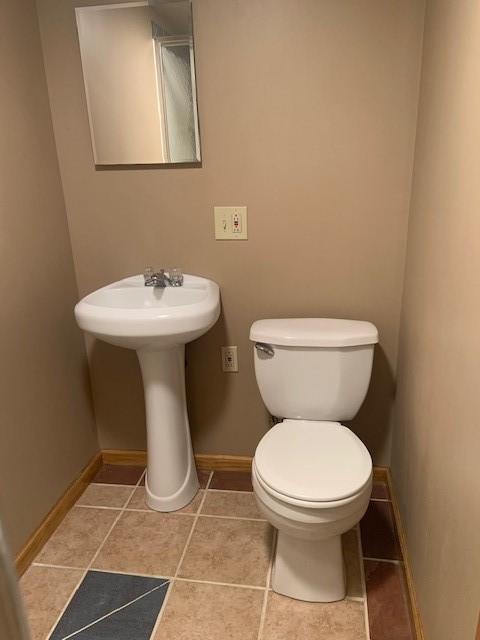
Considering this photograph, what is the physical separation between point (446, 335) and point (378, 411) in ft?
2.82

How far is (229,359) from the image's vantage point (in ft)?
6.44

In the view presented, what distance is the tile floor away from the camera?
1.41m

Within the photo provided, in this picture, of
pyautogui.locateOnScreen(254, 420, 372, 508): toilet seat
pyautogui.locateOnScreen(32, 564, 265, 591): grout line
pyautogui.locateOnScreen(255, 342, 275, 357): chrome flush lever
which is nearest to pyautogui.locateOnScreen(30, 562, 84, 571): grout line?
pyautogui.locateOnScreen(32, 564, 265, 591): grout line

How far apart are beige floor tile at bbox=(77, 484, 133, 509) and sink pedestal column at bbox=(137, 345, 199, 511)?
0.38 ft

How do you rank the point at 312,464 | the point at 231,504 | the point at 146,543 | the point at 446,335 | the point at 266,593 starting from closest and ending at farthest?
the point at 446,335 < the point at 312,464 < the point at 266,593 < the point at 146,543 < the point at 231,504

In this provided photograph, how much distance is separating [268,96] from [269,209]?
378mm

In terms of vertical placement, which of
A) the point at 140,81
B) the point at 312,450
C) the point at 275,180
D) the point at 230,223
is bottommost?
the point at 312,450

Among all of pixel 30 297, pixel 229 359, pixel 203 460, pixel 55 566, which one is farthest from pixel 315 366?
pixel 55 566

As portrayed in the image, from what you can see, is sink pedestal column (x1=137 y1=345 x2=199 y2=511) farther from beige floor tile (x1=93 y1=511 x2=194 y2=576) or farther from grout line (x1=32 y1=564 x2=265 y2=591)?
grout line (x1=32 y1=564 x2=265 y2=591)

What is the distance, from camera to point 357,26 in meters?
1.53

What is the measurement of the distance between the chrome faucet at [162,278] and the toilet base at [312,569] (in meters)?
0.94

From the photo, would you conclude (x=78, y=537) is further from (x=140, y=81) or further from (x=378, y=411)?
(x=140, y=81)

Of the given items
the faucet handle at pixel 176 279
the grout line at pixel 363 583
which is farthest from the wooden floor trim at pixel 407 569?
the faucet handle at pixel 176 279

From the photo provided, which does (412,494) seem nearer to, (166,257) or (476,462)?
(476,462)
